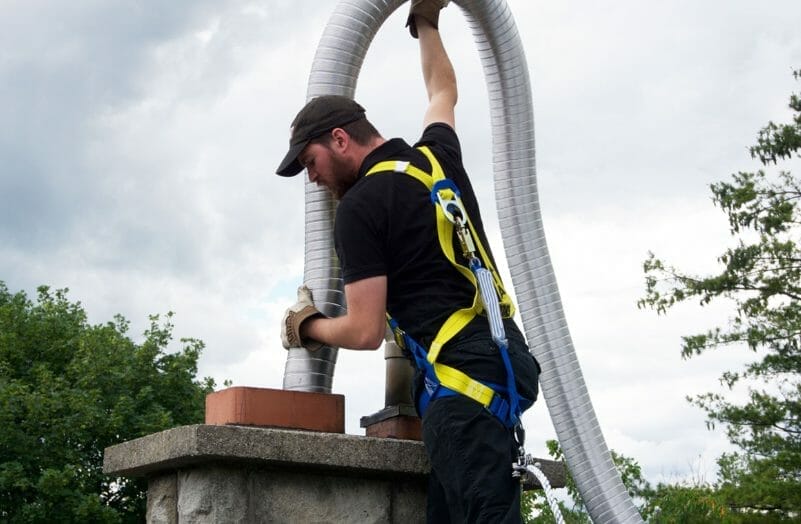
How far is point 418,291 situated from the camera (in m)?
3.65

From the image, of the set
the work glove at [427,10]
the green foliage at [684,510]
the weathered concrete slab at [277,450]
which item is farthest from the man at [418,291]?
the green foliage at [684,510]

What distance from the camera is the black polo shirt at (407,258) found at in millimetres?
3555

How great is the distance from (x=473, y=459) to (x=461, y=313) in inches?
19.6

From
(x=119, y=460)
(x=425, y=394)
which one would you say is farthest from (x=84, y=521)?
(x=425, y=394)

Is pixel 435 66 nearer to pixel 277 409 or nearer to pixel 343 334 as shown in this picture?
pixel 343 334

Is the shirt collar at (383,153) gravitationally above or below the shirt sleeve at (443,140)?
below

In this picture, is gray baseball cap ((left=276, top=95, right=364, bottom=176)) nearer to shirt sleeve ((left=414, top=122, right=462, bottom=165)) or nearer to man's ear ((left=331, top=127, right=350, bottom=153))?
man's ear ((left=331, top=127, right=350, bottom=153))

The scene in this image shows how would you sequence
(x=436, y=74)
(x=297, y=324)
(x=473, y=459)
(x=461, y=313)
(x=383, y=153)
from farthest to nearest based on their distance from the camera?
(x=436, y=74), (x=297, y=324), (x=383, y=153), (x=461, y=313), (x=473, y=459)

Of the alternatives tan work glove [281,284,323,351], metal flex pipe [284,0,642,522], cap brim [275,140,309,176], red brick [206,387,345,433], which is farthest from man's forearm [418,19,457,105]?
red brick [206,387,345,433]

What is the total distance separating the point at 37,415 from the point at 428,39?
1594cm

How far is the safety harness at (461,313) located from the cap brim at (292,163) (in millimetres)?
289

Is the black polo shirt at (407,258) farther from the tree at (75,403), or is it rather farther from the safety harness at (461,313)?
the tree at (75,403)

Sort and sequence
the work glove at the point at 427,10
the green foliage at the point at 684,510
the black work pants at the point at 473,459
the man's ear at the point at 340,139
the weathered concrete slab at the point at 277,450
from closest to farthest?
the black work pants at the point at 473,459 < the weathered concrete slab at the point at 277,450 < the man's ear at the point at 340,139 < the work glove at the point at 427,10 < the green foliage at the point at 684,510

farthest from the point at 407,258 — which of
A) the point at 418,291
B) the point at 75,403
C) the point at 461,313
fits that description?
the point at 75,403
